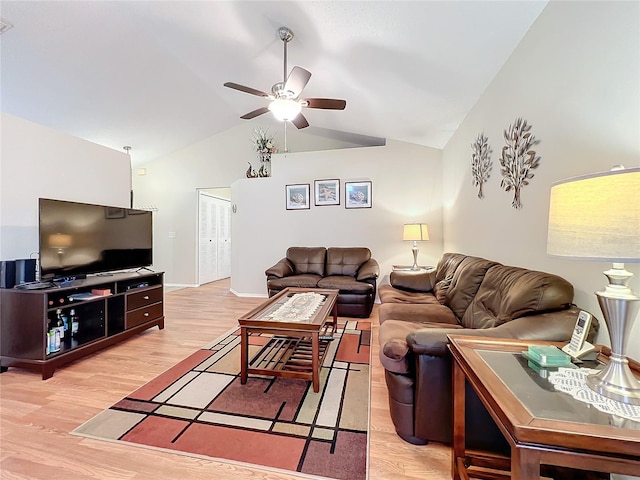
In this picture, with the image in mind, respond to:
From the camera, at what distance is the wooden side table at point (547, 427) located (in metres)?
0.67

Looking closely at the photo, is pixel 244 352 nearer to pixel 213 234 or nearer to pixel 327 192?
pixel 327 192

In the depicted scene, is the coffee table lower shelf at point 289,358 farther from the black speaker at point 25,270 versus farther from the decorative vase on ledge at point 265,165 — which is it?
the decorative vase on ledge at point 265,165

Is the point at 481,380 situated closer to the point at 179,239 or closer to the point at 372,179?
the point at 372,179

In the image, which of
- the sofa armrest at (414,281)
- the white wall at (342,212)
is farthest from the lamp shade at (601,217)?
the white wall at (342,212)

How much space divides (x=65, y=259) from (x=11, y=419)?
128 centimetres

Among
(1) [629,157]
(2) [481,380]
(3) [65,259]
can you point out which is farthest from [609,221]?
(3) [65,259]

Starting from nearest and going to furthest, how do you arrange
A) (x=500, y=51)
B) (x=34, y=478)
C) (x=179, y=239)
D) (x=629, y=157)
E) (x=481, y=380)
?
(x=481, y=380)
(x=629, y=157)
(x=34, y=478)
(x=500, y=51)
(x=179, y=239)

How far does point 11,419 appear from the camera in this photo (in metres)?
1.73

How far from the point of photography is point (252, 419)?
1717 millimetres

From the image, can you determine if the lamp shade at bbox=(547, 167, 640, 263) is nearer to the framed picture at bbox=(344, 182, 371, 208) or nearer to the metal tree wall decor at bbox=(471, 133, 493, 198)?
the metal tree wall decor at bbox=(471, 133, 493, 198)

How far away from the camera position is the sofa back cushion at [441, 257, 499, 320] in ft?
7.55

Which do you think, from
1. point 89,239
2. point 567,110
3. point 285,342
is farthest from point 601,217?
point 89,239

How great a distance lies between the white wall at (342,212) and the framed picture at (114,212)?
2281 mm

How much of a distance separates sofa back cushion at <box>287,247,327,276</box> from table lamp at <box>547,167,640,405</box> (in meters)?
3.74
